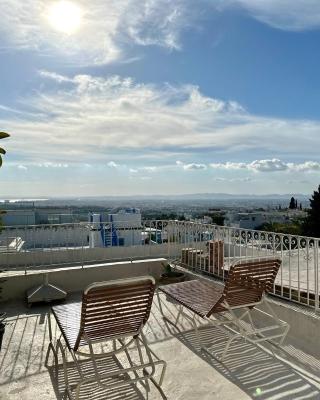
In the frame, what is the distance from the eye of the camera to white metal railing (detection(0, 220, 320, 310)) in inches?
239

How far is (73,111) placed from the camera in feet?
35.8

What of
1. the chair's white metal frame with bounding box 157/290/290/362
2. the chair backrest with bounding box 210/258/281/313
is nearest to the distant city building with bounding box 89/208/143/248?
the chair's white metal frame with bounding box 157/290/290/362

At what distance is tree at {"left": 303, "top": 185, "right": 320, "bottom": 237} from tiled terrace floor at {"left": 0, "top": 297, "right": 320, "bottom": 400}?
26.1 m

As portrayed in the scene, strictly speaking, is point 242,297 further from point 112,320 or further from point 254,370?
point 112,320

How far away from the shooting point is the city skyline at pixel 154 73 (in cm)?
680

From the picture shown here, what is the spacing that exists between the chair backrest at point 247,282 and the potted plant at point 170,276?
8.89 ft

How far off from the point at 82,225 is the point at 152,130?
25.1 ft

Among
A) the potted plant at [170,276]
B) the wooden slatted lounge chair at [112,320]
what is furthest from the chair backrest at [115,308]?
the potted plant at [170,276]

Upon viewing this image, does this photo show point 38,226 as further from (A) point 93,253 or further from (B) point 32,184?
(B) point 32,184

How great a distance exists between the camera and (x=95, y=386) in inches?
133

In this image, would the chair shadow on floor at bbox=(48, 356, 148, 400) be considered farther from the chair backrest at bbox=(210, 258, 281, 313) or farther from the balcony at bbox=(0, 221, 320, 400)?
the chair backrest at bbox=(210, 258, 281, 313)

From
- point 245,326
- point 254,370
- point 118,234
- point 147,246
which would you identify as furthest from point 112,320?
point 118,234

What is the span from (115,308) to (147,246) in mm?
5944

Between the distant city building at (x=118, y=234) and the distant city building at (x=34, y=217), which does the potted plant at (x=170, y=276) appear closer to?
the distant city building at (x=118, y=234)
